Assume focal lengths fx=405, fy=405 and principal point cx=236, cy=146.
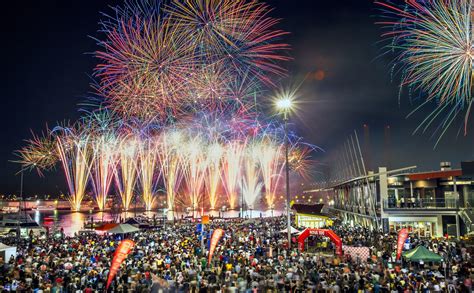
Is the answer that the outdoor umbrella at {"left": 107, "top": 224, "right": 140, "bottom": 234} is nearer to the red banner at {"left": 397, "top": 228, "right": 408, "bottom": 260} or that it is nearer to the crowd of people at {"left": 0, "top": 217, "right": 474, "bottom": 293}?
the crowd of people at {"left": 0, "top": 217, "right": 474, "bottom": 293}

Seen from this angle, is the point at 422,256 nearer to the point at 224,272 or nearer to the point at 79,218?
the point at 224,272

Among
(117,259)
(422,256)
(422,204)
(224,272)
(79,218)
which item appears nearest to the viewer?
(117,259)

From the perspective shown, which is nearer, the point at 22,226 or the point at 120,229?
the point at 120,229

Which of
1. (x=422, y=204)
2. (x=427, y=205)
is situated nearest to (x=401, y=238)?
(x=427, y=205)

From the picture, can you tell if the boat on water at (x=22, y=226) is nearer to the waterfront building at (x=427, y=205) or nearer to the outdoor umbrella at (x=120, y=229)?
the outdoor umbrella at (x=120, y=229)

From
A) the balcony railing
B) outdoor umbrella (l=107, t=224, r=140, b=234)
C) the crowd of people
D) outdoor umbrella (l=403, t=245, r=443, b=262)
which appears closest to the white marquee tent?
the crowd of people

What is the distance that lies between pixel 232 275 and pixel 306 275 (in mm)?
2832

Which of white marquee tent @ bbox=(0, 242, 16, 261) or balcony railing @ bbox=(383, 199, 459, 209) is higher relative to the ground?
balcony railing @ bbox=(383, 199, 459, 209)

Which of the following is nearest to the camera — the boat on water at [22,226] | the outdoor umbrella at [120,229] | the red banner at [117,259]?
the red banner at [117,259]

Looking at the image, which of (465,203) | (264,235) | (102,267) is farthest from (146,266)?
Answer: (465,203)

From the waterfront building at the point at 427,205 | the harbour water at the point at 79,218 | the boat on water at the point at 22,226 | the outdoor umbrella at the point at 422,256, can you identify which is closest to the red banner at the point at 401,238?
the outdoor umbrella at the point at 422,256

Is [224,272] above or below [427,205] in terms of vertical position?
below

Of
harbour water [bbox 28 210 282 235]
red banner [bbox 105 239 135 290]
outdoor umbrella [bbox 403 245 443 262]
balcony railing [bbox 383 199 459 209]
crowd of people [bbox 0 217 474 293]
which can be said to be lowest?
harbour water [bbox 28 210 282 235]

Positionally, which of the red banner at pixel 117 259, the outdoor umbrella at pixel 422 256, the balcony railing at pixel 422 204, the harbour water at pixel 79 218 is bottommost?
the harbour water at pixel 79 218
